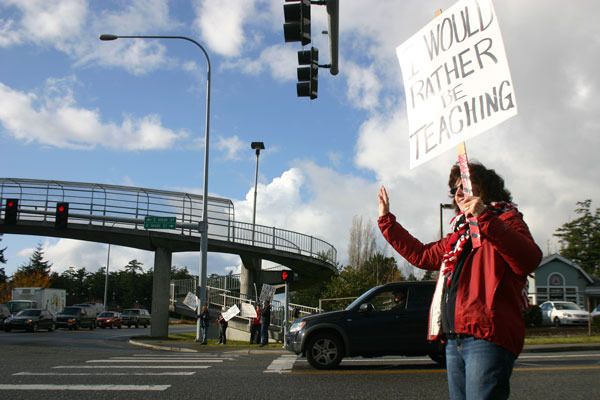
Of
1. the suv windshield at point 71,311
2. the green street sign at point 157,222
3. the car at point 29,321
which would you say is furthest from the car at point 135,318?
the green street sign at point 157,222

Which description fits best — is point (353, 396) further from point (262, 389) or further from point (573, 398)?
point (573, 398)

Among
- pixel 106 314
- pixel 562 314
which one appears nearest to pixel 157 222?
pixel 562 314

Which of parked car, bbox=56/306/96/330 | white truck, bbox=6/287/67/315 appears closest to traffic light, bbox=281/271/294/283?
parked car, bbox=56/306/96/330

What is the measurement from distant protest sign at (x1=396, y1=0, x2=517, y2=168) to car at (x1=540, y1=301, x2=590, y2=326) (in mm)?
32640

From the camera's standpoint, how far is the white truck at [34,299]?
139 ft

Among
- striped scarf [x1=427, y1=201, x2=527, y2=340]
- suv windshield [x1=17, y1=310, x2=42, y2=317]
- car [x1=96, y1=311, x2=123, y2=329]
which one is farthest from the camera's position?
car [x1=96, y1=311, x2=123, y2=329]

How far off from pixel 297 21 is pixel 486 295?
7.81 m

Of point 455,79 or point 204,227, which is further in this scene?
point 204,227

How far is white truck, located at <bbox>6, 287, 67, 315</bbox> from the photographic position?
4225cm

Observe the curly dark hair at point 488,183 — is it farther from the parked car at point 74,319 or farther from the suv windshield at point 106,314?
the suv windshield at point 106,314

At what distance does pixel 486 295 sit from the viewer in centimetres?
298

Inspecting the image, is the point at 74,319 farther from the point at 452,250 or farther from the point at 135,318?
the point at 452,250

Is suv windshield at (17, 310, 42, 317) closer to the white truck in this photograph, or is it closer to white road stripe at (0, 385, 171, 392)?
the white truck

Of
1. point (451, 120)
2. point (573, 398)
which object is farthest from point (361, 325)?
point (451, 120)
